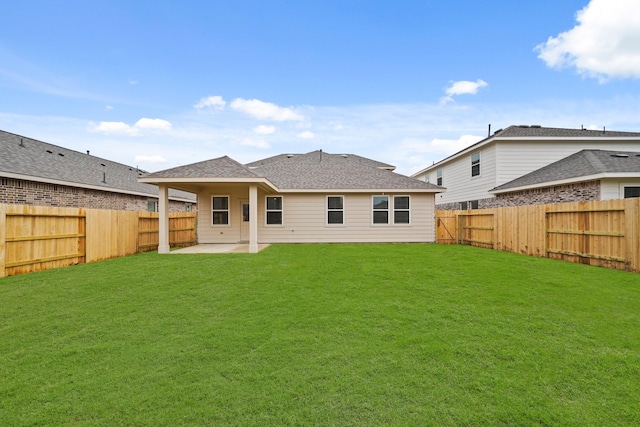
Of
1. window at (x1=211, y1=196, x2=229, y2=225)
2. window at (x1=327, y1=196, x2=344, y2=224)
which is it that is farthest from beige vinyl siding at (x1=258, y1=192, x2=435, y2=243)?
window at (x1=211, y1=196, x2=229, y2=225)

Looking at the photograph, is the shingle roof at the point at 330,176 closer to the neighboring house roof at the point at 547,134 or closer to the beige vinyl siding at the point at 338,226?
the beige vinyl siding at the point at 338,226

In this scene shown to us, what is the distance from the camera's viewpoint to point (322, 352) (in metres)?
3.52

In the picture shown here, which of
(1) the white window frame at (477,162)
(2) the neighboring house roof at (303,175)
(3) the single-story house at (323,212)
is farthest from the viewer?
(1) the white window frame at (477,162)

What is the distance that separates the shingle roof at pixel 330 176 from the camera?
50.3ft

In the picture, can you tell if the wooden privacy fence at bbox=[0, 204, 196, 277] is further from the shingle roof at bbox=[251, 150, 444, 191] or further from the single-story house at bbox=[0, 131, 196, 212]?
the shingle roof at bbox=[251, 150, 444, 191]

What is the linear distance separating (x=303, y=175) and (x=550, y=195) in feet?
39.1

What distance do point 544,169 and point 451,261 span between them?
11.0 meters

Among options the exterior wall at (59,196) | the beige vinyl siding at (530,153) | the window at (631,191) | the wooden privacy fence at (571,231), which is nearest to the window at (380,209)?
the wooden privacy fence at (571,231)

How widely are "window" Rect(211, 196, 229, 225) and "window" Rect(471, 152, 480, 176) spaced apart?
15142 millimetres

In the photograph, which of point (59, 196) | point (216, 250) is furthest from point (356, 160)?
point (59, 196)

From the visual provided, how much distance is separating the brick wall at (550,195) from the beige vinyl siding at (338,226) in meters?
4.75

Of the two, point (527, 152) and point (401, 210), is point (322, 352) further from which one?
point (527, 152)

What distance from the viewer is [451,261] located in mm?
9305

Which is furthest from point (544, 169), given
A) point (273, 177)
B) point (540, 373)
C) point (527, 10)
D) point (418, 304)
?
point (540, 373)
